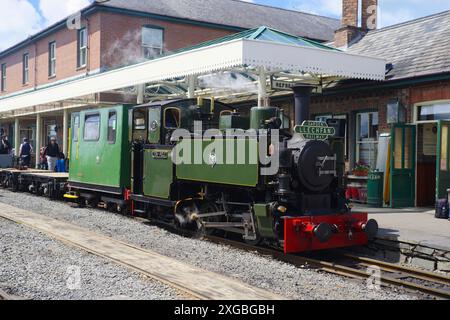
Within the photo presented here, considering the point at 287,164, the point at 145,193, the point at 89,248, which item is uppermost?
the point at 287,164

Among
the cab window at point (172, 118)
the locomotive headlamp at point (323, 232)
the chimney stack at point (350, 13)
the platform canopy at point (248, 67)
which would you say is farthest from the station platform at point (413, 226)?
the chimney stack at point (350, 13)

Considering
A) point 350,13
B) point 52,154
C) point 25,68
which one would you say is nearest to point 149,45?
point 52,154

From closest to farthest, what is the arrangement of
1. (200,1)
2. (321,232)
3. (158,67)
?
(321,232) → (158,67) → (200,1)

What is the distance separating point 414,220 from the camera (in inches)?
384

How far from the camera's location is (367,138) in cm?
1311

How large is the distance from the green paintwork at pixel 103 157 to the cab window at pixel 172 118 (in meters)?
1.58

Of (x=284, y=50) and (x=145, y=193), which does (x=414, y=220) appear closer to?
(x=284, y=50)

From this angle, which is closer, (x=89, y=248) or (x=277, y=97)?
(x=89, y=248)

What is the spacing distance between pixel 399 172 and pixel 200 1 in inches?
647

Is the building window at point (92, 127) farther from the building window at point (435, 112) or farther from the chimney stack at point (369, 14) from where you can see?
the chimney stack at point (369, 14)

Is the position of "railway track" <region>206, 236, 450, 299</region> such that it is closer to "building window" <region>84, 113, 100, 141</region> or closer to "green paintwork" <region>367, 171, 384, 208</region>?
"green paintwork" <region>367, 171, 384, 208</region>

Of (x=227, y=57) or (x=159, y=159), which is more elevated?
(x=227, y=57)

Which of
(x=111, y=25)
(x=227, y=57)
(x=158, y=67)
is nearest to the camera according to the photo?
(x=227, y=57)

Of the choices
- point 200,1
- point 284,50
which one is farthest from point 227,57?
point 200,1
